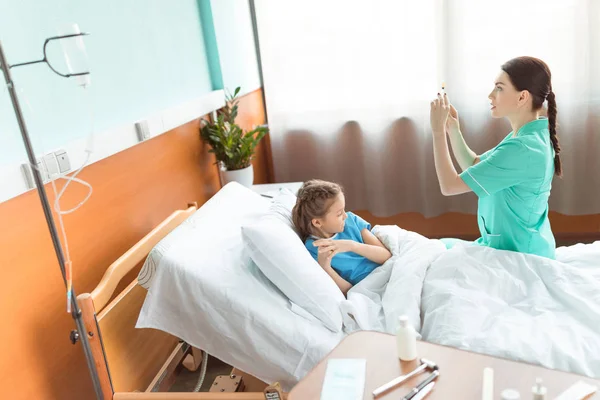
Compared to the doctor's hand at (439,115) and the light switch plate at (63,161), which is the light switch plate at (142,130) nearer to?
the light switch plate at (63,161)

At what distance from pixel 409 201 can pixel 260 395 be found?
2.11 meters

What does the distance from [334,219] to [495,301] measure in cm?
58

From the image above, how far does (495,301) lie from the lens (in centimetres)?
146

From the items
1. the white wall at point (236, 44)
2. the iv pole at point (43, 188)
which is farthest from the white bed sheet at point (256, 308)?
the white wall at point (236, 44)

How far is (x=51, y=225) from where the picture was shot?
42.4 inches

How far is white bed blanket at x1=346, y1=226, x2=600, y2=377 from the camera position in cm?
125

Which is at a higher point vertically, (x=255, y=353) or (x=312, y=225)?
(x=312, y=225)

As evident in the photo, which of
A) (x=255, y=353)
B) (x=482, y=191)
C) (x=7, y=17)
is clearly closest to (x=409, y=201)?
(x=482, y=191)

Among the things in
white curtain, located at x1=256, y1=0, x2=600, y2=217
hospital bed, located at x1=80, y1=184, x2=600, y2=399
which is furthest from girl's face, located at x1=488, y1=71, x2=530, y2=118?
white curtain, located at x1=256, y1=0, x2=600, y2=217

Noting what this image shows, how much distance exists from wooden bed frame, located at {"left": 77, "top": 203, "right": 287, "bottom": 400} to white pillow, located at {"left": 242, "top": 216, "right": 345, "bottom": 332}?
0.29 meters

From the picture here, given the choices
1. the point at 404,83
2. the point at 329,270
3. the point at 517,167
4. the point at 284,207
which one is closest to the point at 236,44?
the point at 404,83

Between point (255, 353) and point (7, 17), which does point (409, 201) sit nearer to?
point (255, 353)

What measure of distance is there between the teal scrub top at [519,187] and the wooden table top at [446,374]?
754mm

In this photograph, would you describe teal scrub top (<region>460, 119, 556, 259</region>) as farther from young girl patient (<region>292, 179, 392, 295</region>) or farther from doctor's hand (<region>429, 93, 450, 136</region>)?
young girl patient (<region>292, 179, 392, 295</region>)
